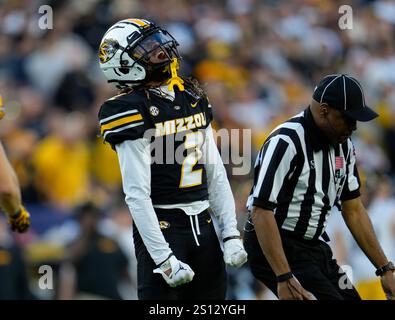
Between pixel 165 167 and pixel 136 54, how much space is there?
0.69 meters

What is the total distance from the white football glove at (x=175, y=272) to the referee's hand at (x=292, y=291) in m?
0.53

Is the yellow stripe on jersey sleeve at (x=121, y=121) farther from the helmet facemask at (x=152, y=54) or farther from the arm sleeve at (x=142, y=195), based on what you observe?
the helmet facemask at (x=152, y=54)

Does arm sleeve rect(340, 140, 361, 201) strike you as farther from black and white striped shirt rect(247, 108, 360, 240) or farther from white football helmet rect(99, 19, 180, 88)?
white football helmet rect(99, 19, 180, 88)

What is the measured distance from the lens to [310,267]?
19.3 ft

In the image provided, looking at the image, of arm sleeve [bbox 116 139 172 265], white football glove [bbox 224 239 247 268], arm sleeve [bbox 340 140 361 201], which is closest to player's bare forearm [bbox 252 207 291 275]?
white football glove [bbox 224 239 247 268]

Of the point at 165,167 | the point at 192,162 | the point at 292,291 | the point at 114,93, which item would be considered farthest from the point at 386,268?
the point at 114,93

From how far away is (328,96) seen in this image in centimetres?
A: 569

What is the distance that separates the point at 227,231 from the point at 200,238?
0.64ft

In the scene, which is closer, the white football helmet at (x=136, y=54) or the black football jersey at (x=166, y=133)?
the black football jersey at (x=166, y=133)

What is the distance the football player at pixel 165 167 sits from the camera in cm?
549

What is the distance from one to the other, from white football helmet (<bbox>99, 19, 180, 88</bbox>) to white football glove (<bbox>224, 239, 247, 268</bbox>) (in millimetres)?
1059

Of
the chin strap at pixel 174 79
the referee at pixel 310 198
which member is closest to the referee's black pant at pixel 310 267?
the referee at pixel 310 198
